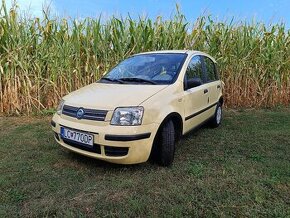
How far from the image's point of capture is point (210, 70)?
557cm

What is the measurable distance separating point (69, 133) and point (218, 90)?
328cm

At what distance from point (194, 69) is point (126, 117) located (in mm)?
1824

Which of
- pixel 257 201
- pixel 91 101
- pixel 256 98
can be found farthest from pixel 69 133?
pixel 256 98

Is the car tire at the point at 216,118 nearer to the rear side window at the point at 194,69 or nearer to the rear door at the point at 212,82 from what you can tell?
the rear door at the point at 212,82

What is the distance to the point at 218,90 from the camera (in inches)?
227

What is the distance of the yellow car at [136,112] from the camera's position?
11.0 feet

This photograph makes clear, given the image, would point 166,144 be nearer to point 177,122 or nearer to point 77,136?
point 177,122

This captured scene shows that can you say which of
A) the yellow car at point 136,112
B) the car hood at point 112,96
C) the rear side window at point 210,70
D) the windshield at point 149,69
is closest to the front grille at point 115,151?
the yellow car at point 136,112

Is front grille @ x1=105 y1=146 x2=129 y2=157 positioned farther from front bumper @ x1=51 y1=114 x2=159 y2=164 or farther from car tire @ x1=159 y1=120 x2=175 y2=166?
car tire @ x1=159 y1=120 x2=175 y2=166

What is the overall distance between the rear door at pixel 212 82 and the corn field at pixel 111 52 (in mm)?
2263

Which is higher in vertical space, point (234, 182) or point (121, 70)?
point (121, 70)

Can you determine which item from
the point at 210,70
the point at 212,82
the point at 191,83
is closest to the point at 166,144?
the point at 191,83

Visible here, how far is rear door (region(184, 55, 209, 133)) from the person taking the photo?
4.24m

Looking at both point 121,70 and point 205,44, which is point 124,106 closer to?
point 121,70
